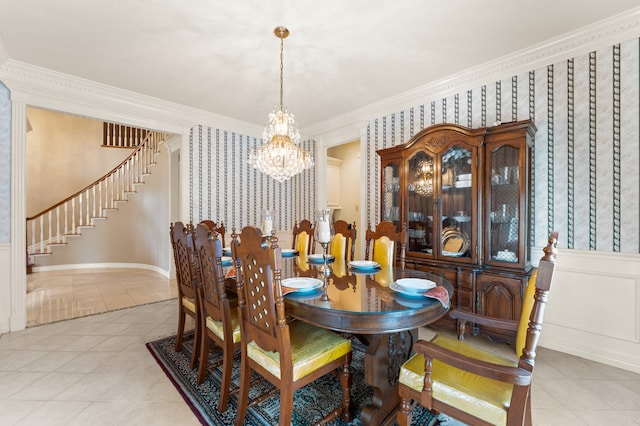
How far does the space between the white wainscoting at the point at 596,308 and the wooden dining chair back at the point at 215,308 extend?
271 centimetres

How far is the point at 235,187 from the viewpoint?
15.2ft

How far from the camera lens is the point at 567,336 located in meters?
2.47

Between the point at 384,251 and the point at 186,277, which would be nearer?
the point at 186,277

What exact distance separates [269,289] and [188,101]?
3.41 m

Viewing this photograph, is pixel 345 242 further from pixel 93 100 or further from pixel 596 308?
pixel 93 100

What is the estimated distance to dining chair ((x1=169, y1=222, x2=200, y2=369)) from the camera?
2117mm

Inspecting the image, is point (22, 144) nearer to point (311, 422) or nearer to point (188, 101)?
point (188, 101)

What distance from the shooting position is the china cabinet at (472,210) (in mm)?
2424

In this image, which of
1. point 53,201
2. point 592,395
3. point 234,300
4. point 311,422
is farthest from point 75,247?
point 592,395

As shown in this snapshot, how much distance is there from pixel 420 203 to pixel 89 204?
7016 millimetres

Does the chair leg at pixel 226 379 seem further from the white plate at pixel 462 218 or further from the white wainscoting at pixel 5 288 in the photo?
the white wainscoting at pixel 5 288

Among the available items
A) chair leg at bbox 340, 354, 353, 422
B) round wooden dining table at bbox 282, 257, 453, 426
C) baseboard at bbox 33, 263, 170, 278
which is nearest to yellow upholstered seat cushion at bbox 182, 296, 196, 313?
round wooden dining table at bbox 282, 257, 453, 426

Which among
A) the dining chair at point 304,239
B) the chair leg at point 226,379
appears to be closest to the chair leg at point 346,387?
the chair leg at point 226,379

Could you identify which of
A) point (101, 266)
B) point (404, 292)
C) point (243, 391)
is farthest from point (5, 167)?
point (101, 266)
